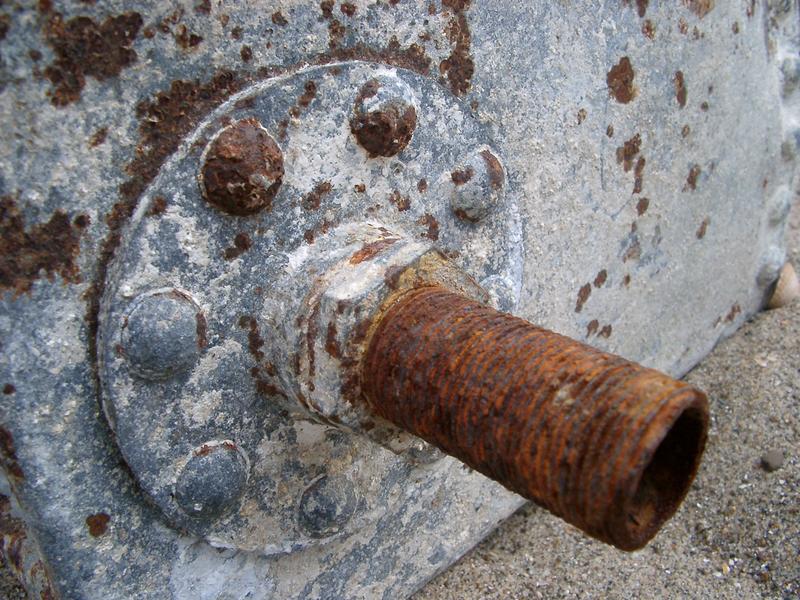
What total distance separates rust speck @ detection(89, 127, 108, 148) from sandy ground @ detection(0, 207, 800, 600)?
0.74m

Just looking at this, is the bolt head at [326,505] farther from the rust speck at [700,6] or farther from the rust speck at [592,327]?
the rust speck at [700,6]

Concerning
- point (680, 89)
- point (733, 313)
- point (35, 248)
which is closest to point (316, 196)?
point (35, 248)

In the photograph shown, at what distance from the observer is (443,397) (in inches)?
30.8

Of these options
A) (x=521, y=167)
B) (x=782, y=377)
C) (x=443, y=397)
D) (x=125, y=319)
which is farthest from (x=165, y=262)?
(x=782, y=377)

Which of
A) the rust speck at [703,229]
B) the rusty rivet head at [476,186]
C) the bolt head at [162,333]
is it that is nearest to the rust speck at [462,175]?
the rusty rivet head at [476,186]

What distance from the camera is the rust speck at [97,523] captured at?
0.81 metres

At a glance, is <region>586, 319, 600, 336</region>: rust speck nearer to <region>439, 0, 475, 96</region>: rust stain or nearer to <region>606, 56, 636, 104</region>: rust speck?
<region>606, 56, 636, 104</region>: rust speck

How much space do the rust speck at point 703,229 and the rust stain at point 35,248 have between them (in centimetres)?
114

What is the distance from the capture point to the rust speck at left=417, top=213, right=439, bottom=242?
0.98 meters

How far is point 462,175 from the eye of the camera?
3.27 ft

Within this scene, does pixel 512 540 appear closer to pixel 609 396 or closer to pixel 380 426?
pixel 380 426

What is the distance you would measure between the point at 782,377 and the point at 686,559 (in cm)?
48

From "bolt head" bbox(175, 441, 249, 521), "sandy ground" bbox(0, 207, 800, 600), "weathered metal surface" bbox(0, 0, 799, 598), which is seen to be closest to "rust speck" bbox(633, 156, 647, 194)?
"weathered metal surface" bbox(0, 0, 799, 598)

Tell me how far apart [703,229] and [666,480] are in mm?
912
